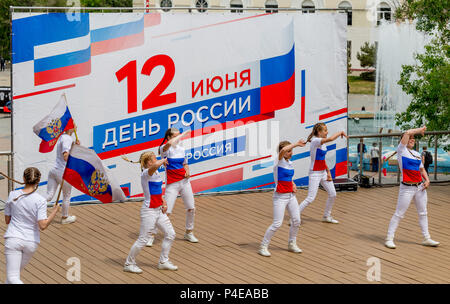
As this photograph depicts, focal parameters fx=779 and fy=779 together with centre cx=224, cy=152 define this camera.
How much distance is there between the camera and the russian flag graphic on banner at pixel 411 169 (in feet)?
40.2

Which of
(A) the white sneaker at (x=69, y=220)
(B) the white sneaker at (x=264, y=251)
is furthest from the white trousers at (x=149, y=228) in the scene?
(A) the white sneaker at (x=69, y=220)

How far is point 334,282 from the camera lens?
10.7m

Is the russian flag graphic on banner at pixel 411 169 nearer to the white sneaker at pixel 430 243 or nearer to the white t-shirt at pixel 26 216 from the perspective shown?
the white sneaker at pixel 430 243

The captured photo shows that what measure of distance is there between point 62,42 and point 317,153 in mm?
5101

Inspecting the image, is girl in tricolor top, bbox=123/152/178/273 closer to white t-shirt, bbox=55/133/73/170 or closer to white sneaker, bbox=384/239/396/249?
white t-shirt, bbox=55/133/73/170

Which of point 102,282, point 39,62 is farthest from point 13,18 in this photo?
point 102,282

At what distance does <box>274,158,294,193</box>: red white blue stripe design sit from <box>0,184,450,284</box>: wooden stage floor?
1.09m

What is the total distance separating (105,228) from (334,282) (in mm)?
4636

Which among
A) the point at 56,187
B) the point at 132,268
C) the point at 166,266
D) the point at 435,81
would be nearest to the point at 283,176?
the point at 166,266

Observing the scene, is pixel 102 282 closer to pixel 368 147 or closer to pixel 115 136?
pixel 115 136

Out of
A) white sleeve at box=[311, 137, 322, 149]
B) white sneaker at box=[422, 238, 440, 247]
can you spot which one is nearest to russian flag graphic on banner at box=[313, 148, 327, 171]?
white sleeve at box=[311, 137, 322, 149]

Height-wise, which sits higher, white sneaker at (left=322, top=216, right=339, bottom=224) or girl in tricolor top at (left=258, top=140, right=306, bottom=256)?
girl in tricolor top at (left=258, top=140, right=306, bottom=256)

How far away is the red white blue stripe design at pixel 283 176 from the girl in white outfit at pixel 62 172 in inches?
143

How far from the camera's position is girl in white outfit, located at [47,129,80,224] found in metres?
13.1
